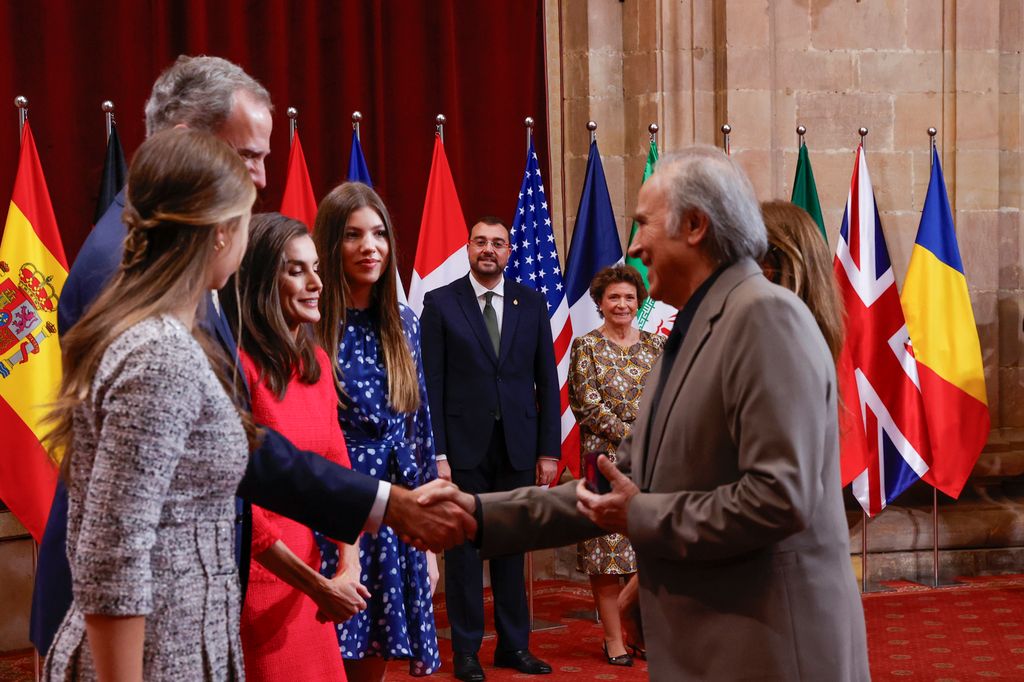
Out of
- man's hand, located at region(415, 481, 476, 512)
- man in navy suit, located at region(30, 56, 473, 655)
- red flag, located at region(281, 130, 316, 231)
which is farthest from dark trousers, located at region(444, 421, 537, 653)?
man in navy suit, located at region(30, 56, 473, 655)

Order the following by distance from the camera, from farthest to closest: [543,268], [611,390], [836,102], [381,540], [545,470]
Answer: [836,102] → [543,268] → [545,470] → [611,390] → [381,540]

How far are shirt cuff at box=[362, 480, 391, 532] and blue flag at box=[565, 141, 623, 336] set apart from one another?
12.7 feet

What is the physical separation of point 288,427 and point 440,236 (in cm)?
344

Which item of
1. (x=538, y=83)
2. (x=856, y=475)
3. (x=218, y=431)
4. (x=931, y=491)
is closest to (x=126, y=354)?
(x=218, y=431)

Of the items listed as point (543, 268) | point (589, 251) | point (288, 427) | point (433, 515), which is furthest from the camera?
point (589, 251)

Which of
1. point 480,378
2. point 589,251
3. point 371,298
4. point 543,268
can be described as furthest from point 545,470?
point 371,298

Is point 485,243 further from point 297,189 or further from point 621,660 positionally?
point 621,660

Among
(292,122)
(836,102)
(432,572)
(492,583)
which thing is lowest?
(492,583)

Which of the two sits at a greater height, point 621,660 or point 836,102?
point 836,102

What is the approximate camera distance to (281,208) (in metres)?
6.06

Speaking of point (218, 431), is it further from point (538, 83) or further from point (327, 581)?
point (538, 83)

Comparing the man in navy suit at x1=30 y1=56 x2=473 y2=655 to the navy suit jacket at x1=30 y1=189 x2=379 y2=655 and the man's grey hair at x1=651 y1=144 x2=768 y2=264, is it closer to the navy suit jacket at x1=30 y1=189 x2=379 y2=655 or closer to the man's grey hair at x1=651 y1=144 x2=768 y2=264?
the navy suit jacket at x1=30 y1=189 x2=379 y2=655

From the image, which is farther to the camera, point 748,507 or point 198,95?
point 198,95

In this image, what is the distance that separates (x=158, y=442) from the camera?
1.63 metres
